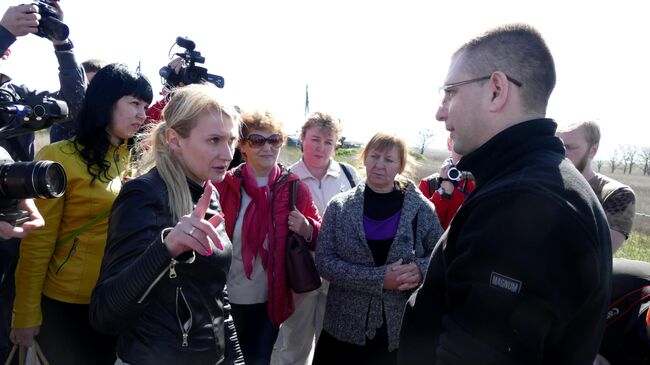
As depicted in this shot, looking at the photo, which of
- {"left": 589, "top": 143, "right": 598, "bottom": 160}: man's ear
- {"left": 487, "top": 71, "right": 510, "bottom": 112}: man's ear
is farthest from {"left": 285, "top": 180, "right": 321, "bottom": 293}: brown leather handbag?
{"left": 589, "top": 143, "right": 598, "bottom": 160}: man's ear

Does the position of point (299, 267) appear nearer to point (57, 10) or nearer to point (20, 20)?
point (20, 20)

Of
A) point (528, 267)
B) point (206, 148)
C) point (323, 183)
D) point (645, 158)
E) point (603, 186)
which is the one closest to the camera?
point (528, 267)

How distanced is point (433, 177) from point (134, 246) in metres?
2.93

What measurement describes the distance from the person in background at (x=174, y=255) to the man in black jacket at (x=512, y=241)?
0.78 meters

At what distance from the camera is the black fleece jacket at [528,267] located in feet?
3.76

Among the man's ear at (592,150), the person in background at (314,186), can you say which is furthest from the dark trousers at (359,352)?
the man's ear at (592,150)

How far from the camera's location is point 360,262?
2.94 meters

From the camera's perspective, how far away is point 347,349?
2.93 meters

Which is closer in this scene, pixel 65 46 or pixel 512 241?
pixel 512 241

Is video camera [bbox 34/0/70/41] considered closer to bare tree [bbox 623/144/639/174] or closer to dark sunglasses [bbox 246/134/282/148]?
dark sunglasses [bbox 246/134/282/148]

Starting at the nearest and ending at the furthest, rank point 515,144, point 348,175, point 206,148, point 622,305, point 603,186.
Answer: point 515,144, point 206,148, point 622,305, point 603,186, point 348,175

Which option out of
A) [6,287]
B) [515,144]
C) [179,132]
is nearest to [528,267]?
[515,144]

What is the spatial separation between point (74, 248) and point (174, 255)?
1190 mm

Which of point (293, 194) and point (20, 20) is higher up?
point (20, 20)
